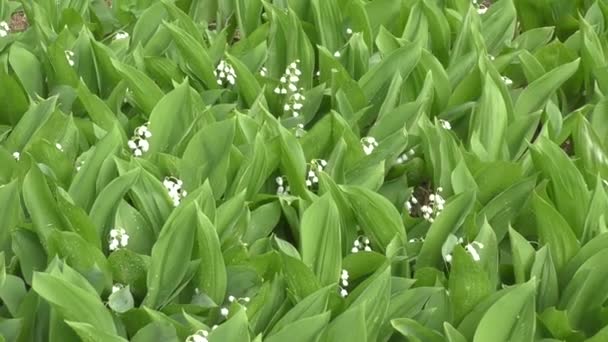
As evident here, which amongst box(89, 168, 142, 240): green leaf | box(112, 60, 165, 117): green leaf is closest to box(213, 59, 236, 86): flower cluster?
box(112, 60, 165, 117): green leaf

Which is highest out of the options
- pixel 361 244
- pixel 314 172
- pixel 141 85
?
pixel 141 85

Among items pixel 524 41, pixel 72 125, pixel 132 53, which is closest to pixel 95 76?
pixel 132 53

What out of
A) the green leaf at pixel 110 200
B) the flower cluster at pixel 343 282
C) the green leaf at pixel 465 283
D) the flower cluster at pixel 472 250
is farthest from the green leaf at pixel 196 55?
the green leaf at pixel 465 283

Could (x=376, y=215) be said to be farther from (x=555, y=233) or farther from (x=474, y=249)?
(x=555, y=233)

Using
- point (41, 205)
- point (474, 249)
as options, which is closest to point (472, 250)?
point (474, 249)

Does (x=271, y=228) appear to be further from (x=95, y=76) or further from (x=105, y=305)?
(x=95, y=76)
